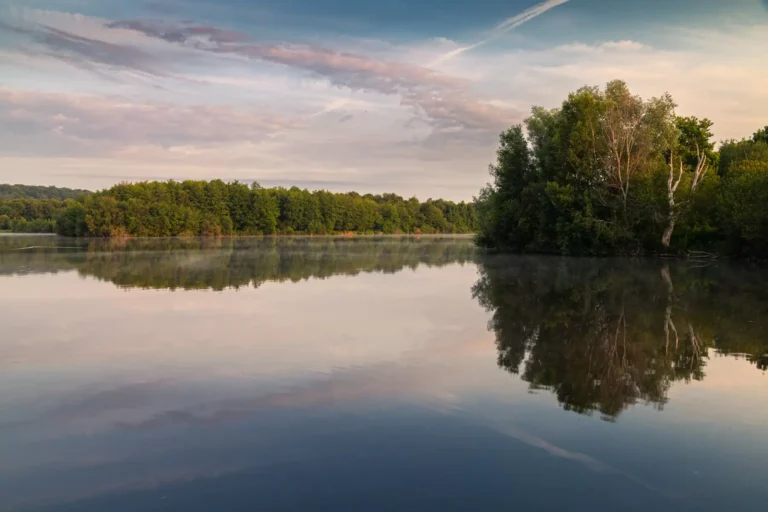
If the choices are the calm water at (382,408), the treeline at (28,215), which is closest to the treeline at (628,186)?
the calm water at (382,408)

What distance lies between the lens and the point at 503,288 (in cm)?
2070

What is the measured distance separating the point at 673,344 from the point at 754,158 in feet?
130

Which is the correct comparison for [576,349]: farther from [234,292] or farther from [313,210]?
[313,210]

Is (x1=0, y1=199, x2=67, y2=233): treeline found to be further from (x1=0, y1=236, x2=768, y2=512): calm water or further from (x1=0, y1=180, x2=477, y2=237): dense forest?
(x1=0, y1=236, x2=768, y2=512): calm water

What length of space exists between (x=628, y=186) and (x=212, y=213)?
298 ft


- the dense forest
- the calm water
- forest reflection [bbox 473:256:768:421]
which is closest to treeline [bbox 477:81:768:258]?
forest reflection [bbox 473:256:768:421]

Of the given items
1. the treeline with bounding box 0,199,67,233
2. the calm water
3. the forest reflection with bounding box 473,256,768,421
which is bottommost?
the calm water

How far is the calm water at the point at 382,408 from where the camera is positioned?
5.00 m

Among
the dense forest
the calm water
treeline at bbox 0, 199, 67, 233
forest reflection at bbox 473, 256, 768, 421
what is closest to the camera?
the calm water

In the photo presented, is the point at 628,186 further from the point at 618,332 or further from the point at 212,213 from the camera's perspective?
the point at 212,213

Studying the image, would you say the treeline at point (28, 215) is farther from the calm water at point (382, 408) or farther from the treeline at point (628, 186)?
the calm water at point (382, 408)

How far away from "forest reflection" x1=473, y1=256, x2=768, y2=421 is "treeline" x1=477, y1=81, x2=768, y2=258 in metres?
17.9

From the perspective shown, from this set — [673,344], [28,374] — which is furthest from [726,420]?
[28,374]

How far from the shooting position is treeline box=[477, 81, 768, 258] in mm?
39656
